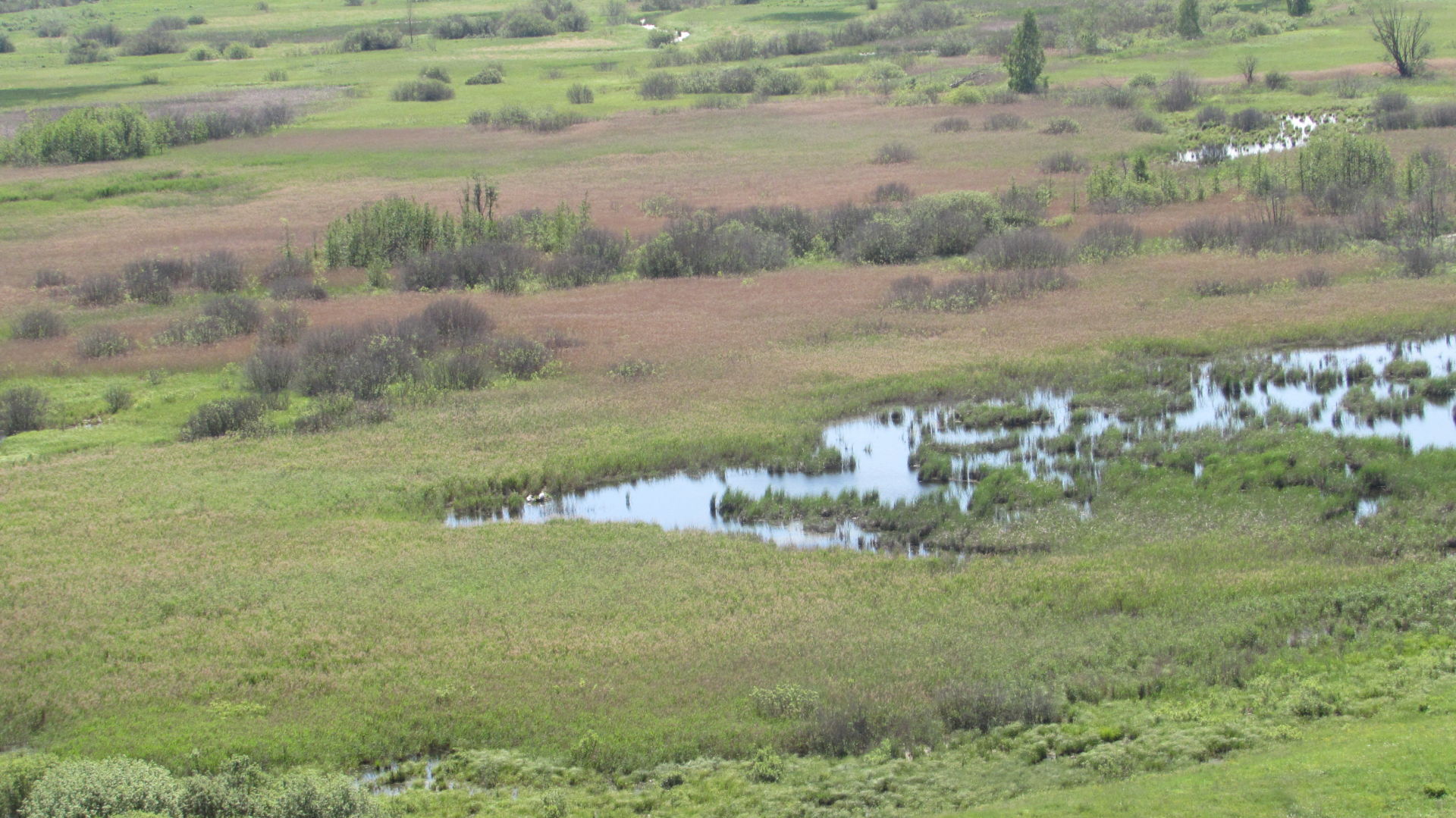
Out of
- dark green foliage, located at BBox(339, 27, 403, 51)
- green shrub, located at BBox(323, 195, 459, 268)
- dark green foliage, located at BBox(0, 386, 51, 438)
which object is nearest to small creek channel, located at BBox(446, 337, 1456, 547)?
dark green foliage, located at BBox(0, 386, 51, 438)

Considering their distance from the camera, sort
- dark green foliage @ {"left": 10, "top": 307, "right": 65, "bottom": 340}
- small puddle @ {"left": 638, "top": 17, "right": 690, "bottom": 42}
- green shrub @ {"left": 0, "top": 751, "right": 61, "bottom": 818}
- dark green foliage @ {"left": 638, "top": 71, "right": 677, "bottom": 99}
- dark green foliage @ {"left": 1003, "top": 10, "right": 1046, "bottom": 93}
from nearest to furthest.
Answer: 1. green shrub @ {"left": 0, "top": 751, "right": 61, "bottom": 818}
2. dark green foliage @ {"left": 10, "top": 307, "right": 65, "bottom": 340}
3. dark green foliage @ {"left": 1003, "top": 10, "right": 1046, "bottom": 93}
4. dark green foliage @ {"left": 638, "top": 71, "right": 677, "bottom": 99}
5. small puddle @ {"left": 638, "top": 17, "right": 690, "bottom": 42}

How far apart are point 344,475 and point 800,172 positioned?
3679 centimetres

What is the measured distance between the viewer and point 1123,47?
93.3 meters

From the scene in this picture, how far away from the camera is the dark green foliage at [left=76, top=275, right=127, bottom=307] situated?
40.5 m

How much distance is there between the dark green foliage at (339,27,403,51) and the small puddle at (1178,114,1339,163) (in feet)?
286

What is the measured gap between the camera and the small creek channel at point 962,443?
23203mm

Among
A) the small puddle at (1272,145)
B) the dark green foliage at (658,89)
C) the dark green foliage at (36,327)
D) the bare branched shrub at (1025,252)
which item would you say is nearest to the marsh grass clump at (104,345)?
the dark green foliage at (36,327)

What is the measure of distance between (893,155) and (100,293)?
34590 mm

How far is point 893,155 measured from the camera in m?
59.5

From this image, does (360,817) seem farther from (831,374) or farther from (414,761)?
(831,374)

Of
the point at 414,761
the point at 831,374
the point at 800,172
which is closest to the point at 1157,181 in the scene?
the point at 800,172

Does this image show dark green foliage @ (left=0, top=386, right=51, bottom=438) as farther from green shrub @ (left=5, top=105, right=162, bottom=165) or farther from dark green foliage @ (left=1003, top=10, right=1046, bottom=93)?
dark green foliage @ (left=1003, top=10, right=1046, bottom=93)

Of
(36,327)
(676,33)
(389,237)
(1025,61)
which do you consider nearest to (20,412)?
(36,327)

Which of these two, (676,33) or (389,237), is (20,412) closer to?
(389,237)
